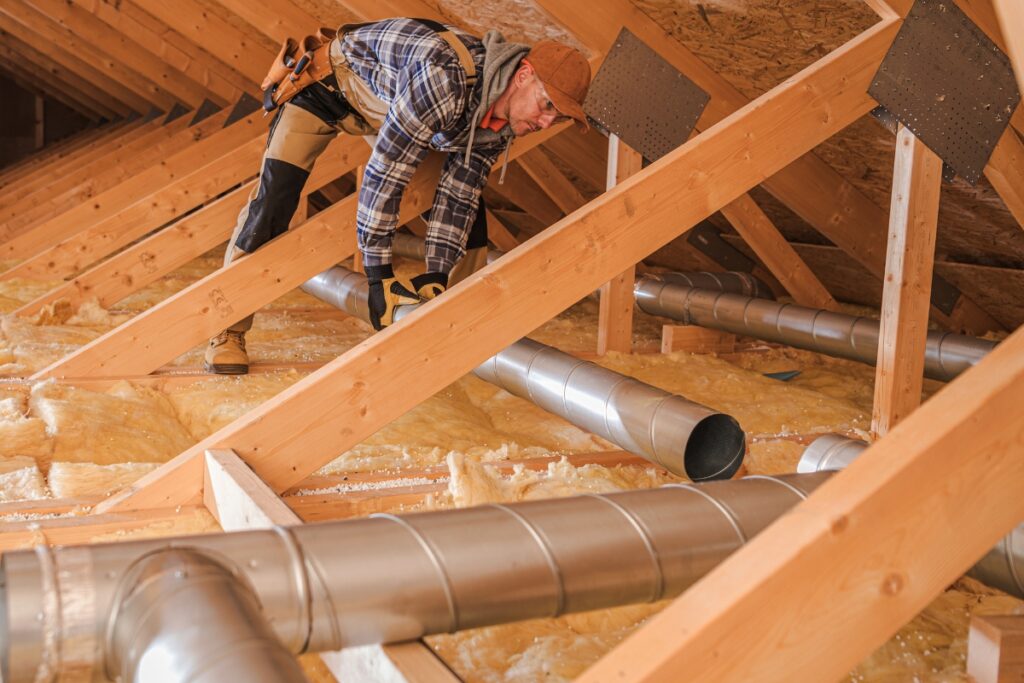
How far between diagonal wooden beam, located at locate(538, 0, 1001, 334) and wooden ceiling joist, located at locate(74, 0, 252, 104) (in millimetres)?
3980

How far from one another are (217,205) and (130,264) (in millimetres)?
421

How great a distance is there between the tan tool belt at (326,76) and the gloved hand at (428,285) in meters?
0.49

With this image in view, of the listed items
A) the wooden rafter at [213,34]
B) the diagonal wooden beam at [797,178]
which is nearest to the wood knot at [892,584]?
the diagonal wooden beam at [797,178]

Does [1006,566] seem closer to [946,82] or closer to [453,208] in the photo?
[946,82]

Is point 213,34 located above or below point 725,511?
above

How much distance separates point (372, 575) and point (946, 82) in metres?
2.00

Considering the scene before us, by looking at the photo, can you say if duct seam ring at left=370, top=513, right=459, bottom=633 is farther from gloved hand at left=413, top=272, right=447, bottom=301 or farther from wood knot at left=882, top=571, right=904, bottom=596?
gloved hand at left=413, top=272, right=447, bottom=301

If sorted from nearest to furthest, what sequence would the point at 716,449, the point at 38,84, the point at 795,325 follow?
the point at 716,449 → the point at 795,325 → the point at 38,84

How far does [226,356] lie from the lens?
309cm

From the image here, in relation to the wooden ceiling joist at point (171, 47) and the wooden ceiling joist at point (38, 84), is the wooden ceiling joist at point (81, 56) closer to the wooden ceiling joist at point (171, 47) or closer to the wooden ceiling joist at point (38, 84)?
the wooden ceiling joist at point (171, 47)

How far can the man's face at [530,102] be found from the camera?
7.47ft

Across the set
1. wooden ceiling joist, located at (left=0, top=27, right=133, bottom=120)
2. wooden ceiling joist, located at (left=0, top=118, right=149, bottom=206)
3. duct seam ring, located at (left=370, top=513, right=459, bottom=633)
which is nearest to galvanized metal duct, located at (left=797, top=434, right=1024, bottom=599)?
duct seam ring, located at (left=370, top=513, right=459, bottom=633)

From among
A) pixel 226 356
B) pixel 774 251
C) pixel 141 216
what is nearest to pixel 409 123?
pixel 226 356

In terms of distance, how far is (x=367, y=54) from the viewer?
2.62 metres
